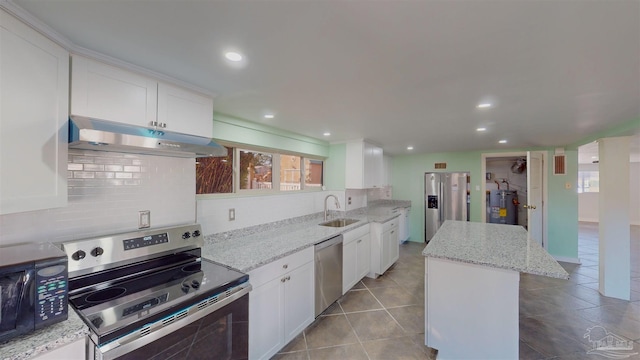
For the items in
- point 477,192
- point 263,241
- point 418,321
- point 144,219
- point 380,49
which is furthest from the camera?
point 477,192

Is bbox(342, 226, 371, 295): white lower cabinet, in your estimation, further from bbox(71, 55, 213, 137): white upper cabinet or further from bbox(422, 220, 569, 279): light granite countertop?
bbox(71, 55, 213, 137): white upper cabinet

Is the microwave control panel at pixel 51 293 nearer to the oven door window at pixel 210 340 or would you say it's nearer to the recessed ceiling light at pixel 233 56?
the oven door window at pixel 210 340

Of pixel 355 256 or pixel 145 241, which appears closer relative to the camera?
pixel 145 241

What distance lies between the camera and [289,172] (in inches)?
140

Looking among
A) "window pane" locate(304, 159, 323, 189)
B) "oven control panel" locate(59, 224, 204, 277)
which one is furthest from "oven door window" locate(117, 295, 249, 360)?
"window pane" locate(304, 159, 323, 189)

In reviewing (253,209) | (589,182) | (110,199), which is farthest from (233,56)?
(589,182)

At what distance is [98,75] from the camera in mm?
1394

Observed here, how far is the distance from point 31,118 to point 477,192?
20.6ft

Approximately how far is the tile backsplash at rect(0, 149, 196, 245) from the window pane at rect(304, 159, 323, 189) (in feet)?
6.53

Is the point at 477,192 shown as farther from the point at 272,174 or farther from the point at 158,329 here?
the point at 158,329

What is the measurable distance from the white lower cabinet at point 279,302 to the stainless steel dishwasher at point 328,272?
0.11 m

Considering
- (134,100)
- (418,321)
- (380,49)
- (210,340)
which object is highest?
(380,49)

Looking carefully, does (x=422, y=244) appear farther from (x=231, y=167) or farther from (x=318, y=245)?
(x=231, y=167)

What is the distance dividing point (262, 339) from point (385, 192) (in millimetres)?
4711
